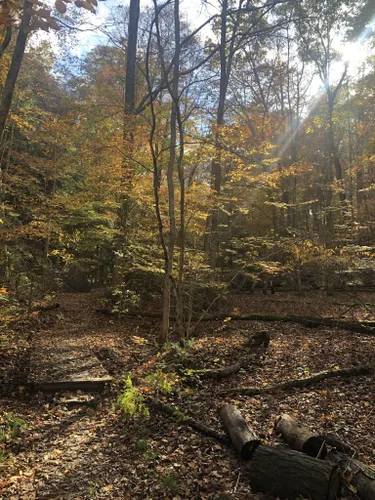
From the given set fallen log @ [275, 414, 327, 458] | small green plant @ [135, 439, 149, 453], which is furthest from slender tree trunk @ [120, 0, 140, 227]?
fallen log @ [275, 414, 327, 458]

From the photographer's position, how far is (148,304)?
43.1 ft

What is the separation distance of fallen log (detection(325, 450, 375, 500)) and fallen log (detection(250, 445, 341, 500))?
12 centimetres

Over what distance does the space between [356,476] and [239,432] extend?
1.38m

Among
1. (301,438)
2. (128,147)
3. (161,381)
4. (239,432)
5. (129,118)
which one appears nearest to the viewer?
(301,438)

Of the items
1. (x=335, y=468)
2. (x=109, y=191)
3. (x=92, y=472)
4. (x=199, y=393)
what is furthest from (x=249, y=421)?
(x=109, y=191)

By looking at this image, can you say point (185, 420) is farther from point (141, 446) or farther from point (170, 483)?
point (170, 483)

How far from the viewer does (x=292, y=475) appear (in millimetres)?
3215

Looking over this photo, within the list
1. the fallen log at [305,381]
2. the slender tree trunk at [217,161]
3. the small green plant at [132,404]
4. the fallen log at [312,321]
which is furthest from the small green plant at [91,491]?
the slender tree trunk at [217,161]

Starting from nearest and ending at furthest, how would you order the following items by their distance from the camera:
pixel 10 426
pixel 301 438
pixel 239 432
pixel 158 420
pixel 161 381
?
pixel 301 438 → pixel 239 432 → pixel 10 426 → pixel 158 420 → pixel 161 381

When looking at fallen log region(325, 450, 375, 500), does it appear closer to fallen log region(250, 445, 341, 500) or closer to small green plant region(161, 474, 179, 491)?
fallen log region(250, 445, 341, 500)

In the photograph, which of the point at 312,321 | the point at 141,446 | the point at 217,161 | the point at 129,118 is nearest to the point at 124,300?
the point at 217,161

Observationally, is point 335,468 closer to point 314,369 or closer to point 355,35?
point 314,369

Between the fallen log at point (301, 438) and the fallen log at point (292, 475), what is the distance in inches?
13.7

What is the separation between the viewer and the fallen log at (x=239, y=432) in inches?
154
